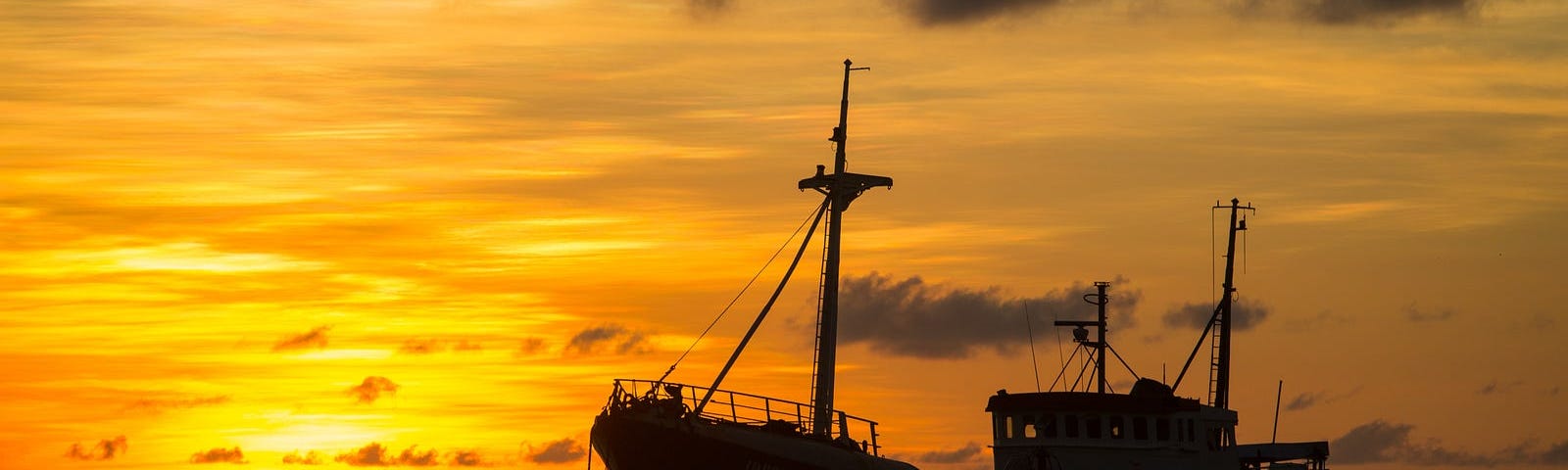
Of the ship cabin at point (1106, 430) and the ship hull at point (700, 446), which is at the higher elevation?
the ship cabin at point (1106, 430)

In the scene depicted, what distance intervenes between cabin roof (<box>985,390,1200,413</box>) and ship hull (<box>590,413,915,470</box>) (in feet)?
32.6

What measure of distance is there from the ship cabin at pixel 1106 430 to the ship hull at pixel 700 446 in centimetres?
989

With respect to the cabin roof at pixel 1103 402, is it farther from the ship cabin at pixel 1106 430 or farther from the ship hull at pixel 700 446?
the ship hull at pixel 700 446

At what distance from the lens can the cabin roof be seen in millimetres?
83250

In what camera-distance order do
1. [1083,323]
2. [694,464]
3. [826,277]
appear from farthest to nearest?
[1083,323], [826,277], [694,464]

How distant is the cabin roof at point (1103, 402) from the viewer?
273 feet

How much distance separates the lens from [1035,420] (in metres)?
84.9

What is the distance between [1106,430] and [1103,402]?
1.03 m

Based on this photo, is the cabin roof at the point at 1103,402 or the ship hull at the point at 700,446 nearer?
the ship hull at the point at 700,446

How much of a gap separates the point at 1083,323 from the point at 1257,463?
37.1ft

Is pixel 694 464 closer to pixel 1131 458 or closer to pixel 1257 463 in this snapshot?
pixel 1131 458

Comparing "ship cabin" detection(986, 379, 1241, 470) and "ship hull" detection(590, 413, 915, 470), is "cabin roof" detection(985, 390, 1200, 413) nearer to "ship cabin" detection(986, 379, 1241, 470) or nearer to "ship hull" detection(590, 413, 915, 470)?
"ship cabin" detection(986, 379, 1241, 470)

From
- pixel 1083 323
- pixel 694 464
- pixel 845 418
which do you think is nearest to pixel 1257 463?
pixel 1083 323

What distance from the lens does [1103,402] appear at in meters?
83.6
